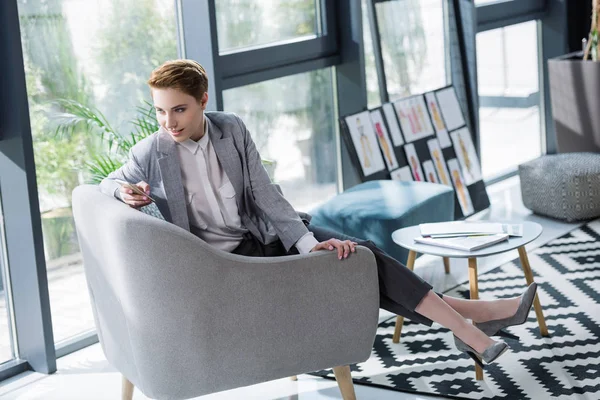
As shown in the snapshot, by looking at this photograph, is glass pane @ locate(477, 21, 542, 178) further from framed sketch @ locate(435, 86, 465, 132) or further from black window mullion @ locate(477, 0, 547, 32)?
framed sketch @ locate(435, 86, 465, 132)

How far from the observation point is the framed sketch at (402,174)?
16.5 feet

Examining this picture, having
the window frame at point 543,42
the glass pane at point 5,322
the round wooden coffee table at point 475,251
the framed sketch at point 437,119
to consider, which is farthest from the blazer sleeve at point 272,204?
the window frame at point 543,42

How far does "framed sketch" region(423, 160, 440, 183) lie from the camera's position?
5.27m

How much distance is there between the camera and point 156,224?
260 centimetres

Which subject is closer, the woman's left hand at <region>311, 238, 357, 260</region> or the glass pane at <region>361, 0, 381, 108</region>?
the woman's left hand at <region>311, 238, 357, 260</region>

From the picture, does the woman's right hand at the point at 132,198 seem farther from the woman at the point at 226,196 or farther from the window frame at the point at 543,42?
the window frame at the point at 543,42

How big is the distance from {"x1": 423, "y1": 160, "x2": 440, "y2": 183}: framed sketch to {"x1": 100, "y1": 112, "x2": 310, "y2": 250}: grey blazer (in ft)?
7.43

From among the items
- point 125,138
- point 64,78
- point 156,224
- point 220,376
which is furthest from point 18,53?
point 220,376

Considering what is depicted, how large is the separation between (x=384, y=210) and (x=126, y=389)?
164cm

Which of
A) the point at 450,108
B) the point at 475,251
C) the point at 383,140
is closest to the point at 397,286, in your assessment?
the point at 475,251

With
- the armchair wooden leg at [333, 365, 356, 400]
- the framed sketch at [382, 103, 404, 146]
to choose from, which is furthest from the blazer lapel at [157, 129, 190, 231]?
the framed sketch at [382, 103, 404, 146]

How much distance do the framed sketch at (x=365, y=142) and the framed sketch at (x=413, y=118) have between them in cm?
30

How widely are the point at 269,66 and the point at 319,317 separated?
2.10 metres

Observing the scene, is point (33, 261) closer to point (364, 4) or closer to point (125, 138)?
point (125, 138)
